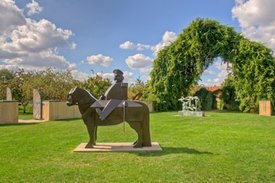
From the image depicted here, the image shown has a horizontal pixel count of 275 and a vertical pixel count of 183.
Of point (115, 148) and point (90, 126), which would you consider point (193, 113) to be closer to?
point (115, 148)

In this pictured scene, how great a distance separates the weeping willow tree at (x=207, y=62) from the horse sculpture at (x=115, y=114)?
1880 cm

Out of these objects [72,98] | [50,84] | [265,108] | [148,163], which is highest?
[50,84]

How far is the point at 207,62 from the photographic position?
28.1 metres

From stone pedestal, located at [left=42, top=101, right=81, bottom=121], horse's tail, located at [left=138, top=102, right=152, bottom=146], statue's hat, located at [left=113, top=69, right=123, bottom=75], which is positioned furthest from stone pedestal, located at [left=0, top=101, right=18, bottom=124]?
horse's tail, located at [left=138, top=102, right=152, bottom=146]

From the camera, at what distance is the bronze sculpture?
325 inches

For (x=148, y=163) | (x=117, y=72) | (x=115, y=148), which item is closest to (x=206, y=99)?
(x=117, y=72)

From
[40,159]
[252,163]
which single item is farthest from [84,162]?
[252,163]

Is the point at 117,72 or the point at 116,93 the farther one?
the point at 117,72

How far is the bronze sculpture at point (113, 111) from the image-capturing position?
8.27m

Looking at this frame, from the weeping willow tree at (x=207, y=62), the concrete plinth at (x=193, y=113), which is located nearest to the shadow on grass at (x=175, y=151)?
the concrete plinth at (x=193, y=113)

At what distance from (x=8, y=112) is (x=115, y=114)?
39.5 feet

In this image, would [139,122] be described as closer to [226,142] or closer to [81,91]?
[81,91]

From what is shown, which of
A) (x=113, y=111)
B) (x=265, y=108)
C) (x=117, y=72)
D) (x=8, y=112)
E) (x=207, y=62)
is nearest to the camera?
(x=113, y=111)

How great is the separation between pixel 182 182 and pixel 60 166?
102 inches
